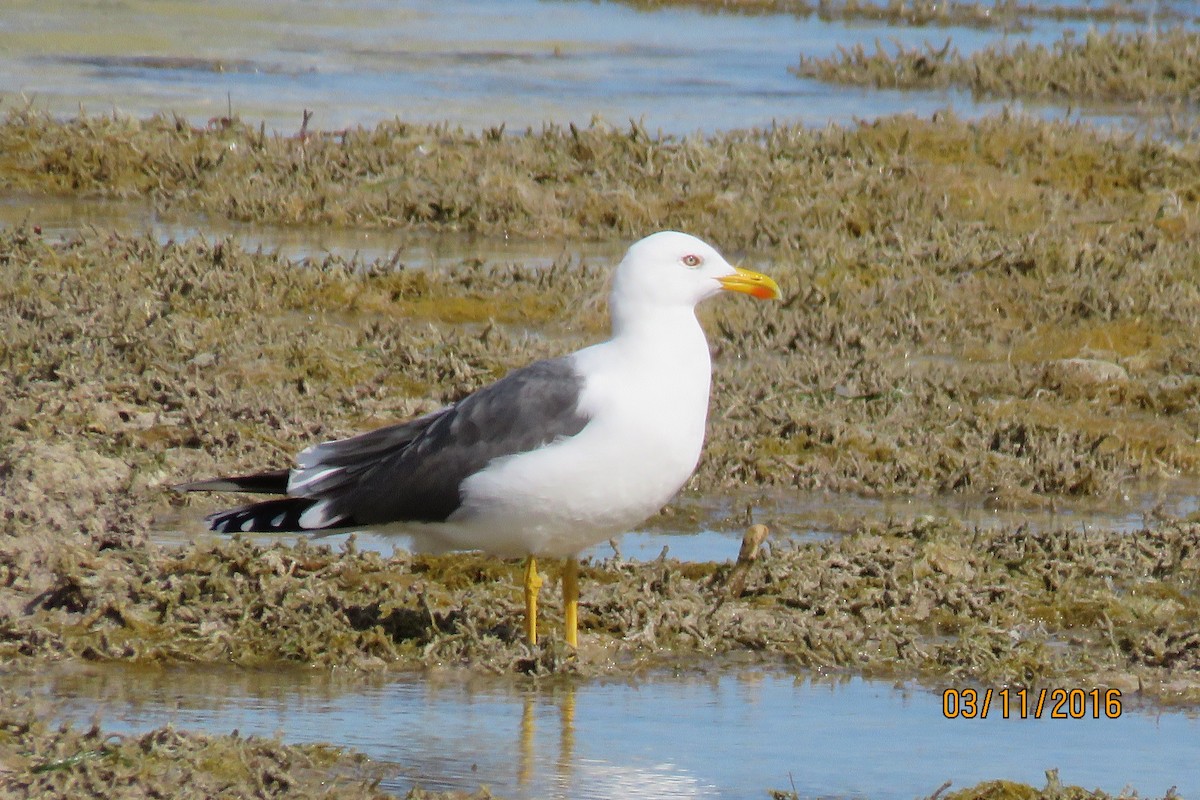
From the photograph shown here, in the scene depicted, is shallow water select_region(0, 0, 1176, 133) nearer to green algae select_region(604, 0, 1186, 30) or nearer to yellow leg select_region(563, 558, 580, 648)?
green algae select_region(604, 0, 1186, 30)

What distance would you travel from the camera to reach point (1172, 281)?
1230 cm

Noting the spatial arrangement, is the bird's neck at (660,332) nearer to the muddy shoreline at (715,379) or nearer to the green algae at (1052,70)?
the muddy shoreline at (715,379)

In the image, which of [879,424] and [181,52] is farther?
[181,52]

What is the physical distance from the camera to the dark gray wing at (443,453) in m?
6.58

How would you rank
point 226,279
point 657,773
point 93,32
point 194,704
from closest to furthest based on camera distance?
point 657,773
point 194,704
point 226,279
point 93,32

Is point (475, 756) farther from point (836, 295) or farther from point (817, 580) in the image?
point (836, 295)

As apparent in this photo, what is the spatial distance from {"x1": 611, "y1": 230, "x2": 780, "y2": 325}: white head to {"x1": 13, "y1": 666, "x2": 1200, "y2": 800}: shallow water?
120cm

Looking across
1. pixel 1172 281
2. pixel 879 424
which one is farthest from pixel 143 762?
pixel 1172 281

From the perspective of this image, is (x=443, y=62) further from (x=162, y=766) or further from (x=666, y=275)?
(x=162, y=766)

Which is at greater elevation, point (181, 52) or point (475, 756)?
point (181, 52)

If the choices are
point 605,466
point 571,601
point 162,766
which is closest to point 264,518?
point 571,601

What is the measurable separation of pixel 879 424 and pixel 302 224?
226 inches
